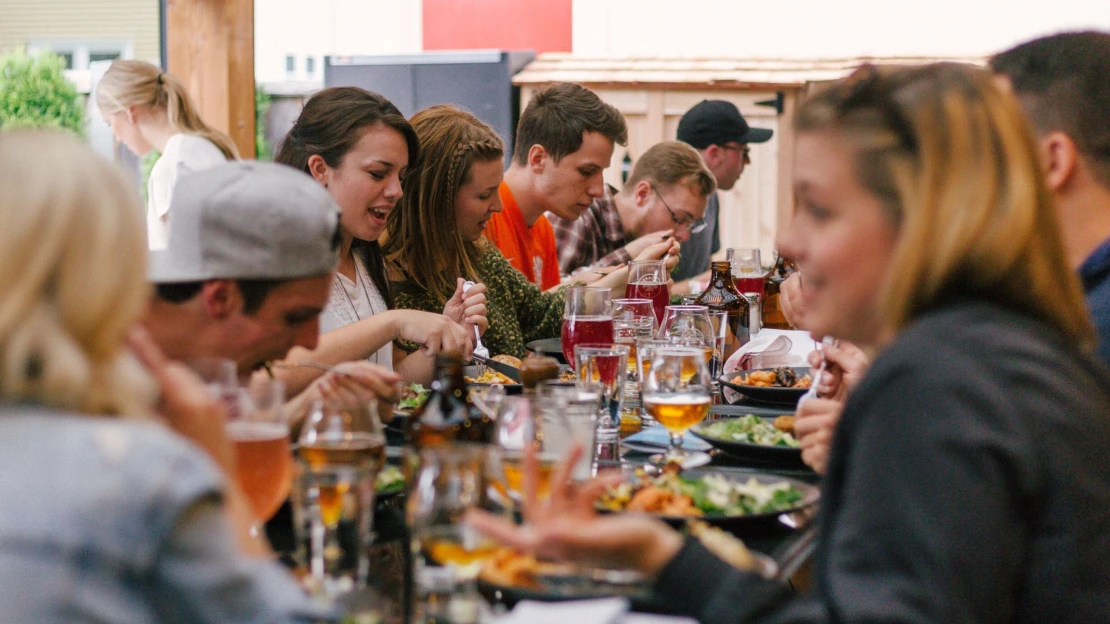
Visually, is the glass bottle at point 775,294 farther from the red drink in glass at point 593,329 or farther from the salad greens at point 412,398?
the salad greens at point 412,398

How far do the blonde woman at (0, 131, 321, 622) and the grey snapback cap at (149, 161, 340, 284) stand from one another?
680 millimetres

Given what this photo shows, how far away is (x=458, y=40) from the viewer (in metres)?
10.6

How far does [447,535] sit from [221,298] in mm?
671

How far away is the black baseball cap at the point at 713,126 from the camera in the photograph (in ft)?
22.2

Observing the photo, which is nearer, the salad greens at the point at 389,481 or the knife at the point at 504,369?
the salad greens at the point at 389,481

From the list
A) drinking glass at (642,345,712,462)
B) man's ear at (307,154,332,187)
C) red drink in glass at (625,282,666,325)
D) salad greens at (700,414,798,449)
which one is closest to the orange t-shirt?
red drink in glass at (625,282,666,325)

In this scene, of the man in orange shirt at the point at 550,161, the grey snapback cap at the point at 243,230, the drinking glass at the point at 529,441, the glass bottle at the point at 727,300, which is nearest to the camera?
the drinking glass at the point at 529,441

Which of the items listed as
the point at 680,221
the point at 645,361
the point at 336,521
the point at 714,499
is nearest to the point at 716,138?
the point at 680,221

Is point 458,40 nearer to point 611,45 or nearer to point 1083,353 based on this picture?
point 611,45

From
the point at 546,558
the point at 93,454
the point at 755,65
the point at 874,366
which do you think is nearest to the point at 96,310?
the point at 93,454

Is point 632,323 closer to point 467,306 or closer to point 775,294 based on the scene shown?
point 467,306

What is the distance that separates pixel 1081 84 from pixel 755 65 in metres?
6.41

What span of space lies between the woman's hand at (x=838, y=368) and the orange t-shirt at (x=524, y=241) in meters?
2.24

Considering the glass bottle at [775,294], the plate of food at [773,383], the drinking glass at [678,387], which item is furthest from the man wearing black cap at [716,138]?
the drinking glass at [678,387]
